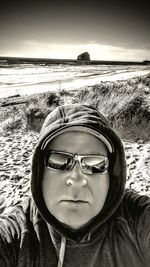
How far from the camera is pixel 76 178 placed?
1.34 m

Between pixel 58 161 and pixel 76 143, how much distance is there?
11cm

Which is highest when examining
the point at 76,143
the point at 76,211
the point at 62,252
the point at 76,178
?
the point at 76,143

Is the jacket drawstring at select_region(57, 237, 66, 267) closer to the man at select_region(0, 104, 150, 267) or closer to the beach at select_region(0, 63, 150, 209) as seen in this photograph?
the man at select_region(0, 104, 150, 267)

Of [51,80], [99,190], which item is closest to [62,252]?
[99,190]

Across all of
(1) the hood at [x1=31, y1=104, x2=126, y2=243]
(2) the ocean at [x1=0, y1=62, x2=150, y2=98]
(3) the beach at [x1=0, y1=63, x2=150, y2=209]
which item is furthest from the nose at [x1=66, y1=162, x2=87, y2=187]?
(2) the ocean at [x1=0, y1=62, x2=150, y2=98]

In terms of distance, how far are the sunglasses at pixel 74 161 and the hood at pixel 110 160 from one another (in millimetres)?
83

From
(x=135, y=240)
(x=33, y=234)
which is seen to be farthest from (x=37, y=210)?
(x=135, y=240)

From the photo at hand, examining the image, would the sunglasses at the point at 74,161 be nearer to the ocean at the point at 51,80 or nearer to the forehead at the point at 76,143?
the forehead at the point at 76,143

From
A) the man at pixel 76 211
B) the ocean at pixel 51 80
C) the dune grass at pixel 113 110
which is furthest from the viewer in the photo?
the ocean at pixel 51 80

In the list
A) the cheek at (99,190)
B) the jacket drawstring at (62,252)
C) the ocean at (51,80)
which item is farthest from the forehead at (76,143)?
the ocean at (51,80)

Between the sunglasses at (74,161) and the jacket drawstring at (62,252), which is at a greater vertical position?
the sunglasses at (74,161)

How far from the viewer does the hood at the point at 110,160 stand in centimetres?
137

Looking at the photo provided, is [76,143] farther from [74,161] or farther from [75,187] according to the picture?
[75,187]

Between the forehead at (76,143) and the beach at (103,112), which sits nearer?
the forehead at (76,143)
